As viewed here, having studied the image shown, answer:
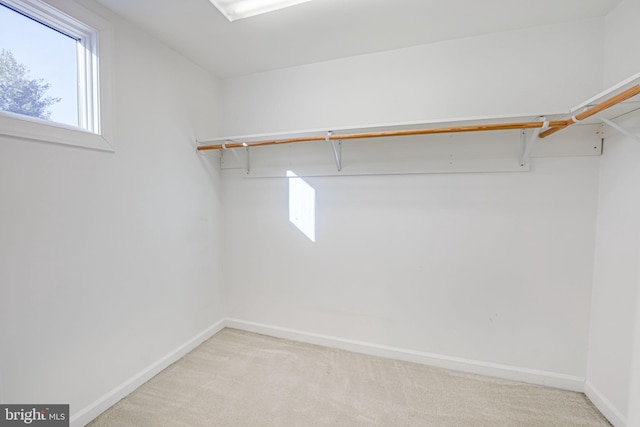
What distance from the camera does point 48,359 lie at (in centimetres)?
139

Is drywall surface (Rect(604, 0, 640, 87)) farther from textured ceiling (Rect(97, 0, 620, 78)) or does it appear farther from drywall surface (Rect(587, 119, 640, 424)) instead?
drywall surface (Rect(587, 119, 640, 424))

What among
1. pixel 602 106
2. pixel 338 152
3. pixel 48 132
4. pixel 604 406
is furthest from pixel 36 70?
pixel 604 406

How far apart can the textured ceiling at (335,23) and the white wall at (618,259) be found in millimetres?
267

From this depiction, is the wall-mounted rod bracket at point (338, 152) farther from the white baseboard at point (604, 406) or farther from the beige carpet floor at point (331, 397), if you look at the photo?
the white baseboard at point (604, 406)

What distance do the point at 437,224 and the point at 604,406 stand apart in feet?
4.48

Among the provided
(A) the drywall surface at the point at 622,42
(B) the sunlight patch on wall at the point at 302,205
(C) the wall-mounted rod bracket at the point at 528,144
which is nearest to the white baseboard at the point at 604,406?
(C) the wall-mounted rod bracket at the point at 528,144

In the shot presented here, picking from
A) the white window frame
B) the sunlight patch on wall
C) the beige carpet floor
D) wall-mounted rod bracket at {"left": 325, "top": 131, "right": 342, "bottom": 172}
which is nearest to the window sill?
the white window frame

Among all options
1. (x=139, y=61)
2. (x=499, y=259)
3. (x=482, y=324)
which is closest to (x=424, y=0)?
(x=499, y=259)

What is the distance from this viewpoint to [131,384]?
178 centimetres

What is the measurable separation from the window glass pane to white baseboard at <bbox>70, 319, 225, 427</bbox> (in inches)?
62.5

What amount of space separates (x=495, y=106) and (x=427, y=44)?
0.65 meters

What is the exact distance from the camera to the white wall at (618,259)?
1.45m

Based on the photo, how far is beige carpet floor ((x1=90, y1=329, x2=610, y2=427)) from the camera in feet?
5.17

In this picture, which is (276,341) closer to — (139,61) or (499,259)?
(499,259)
